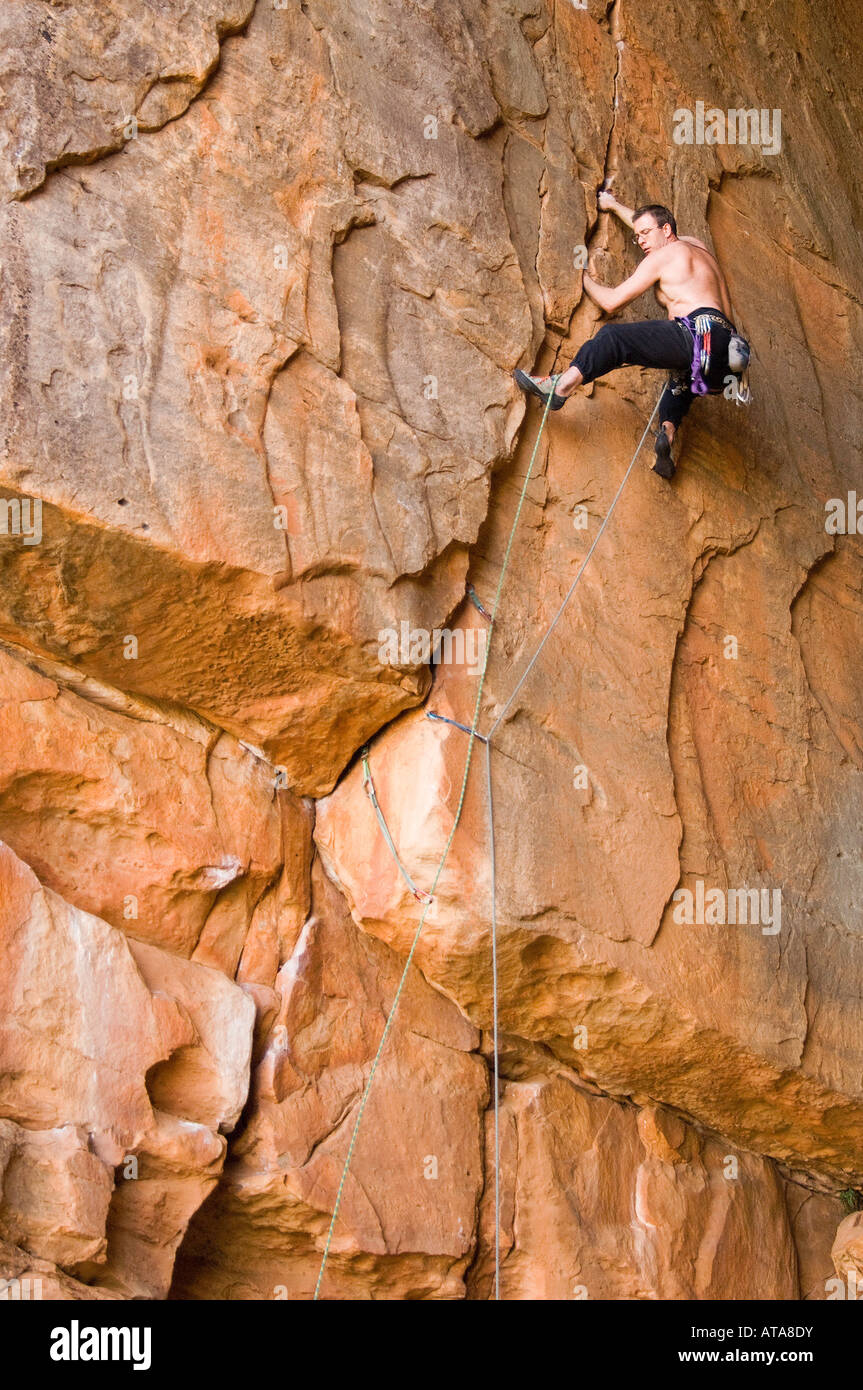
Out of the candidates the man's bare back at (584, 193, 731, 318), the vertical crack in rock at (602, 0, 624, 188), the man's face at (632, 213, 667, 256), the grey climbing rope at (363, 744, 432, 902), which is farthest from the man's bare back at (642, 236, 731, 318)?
the grey climbing rope at (363, 744, 432, 902)

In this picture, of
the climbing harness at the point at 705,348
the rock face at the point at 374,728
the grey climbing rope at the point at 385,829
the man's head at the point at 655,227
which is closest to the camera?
the rock face at the point at 374,728

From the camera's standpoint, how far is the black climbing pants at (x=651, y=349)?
18.9 ft

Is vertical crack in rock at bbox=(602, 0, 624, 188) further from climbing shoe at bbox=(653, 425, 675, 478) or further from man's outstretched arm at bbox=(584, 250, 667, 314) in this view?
climbing shoe at bbox=(653, 425, 675, 478)

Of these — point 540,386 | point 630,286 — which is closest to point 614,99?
point 630,286

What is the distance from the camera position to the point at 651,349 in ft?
19.2

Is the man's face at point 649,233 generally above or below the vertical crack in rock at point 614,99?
below

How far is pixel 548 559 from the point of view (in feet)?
19.8

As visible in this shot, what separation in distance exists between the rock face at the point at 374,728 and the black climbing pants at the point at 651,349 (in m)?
0.42

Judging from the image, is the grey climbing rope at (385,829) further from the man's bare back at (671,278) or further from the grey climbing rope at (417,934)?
the man's bare back at (671,278)

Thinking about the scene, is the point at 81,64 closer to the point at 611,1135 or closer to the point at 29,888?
the point at 29,888

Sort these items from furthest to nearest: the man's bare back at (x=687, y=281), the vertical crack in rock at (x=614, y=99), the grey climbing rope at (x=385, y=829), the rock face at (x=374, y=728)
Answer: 1. the vertical crack in rock at (x=614, y=99)
2. the man's bare back at (x=687, y=281)
3. the grey climbing rope at (x=385, y=829)
4. the rock face at (x=374, y=728)

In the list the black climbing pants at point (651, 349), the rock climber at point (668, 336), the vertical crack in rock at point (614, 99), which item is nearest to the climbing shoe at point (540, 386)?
the rock climber at point (668, 336)

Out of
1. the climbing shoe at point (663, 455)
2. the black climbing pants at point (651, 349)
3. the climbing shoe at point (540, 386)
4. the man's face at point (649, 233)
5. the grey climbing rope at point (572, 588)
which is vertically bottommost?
the grey climbing rope at point (572, 588)

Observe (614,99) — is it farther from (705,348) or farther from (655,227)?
(705,348)
